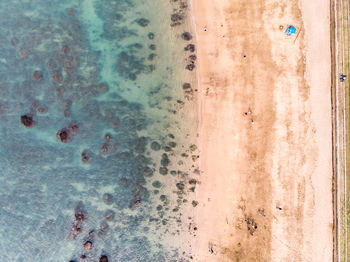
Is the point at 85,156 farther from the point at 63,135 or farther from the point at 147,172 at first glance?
the point at 147,172

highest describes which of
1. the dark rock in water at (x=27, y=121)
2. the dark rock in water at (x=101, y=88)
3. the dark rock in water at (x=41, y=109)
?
the dark rock in water at (x=101, y=88)

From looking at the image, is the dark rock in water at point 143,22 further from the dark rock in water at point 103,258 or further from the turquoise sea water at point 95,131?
the dark rock in water at point 103,258

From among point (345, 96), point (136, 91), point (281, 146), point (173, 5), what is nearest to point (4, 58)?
point (136, 91)

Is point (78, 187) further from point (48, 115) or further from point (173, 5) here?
point (173, 5)

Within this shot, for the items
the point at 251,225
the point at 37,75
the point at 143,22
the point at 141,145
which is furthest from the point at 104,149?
the point at 251,225

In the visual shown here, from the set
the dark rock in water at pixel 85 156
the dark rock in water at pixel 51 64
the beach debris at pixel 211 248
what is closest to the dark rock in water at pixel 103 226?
the dark rock in water at pixel 85 156

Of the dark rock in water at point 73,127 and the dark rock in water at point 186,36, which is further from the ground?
the dark rock in water at point 186,36
